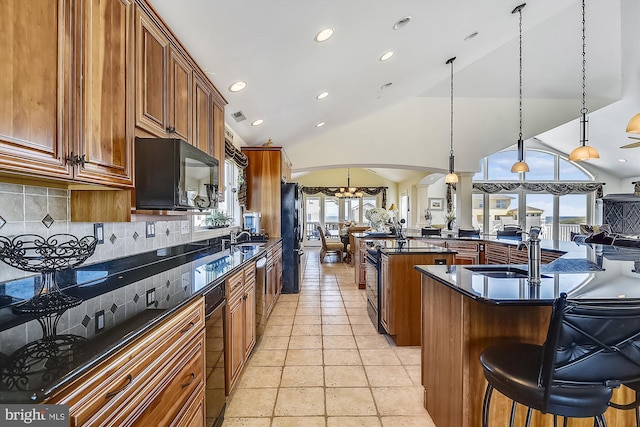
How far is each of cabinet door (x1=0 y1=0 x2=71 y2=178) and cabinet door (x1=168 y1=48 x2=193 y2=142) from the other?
2.60ft

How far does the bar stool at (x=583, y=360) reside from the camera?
103 centimetres

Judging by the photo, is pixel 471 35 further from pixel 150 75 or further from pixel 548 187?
pixel 548 187

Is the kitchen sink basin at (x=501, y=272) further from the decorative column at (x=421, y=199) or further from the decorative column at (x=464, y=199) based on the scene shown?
the decorative column at (x=421, y=199)

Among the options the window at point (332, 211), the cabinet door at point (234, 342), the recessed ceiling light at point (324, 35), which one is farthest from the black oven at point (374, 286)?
the window at point (332, 211)

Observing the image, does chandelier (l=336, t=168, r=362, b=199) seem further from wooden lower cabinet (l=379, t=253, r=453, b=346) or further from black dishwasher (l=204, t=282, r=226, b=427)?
black dishwasher (l=204, t=282, r=226, b=427)

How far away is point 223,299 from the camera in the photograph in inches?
73.5

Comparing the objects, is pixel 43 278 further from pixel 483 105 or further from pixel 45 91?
pixel 483 105

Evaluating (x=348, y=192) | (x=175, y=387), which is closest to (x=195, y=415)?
(x=175, y=387)

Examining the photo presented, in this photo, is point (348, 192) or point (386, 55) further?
point (348, 192)

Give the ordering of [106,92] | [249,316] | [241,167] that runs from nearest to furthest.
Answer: [106,92]
[249,316]
[241,167]

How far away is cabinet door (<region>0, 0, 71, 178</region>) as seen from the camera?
2.97 ft

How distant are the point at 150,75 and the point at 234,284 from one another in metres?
1.31

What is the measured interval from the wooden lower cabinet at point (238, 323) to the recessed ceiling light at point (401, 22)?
8.51 feet

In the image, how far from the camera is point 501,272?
1979 mm
